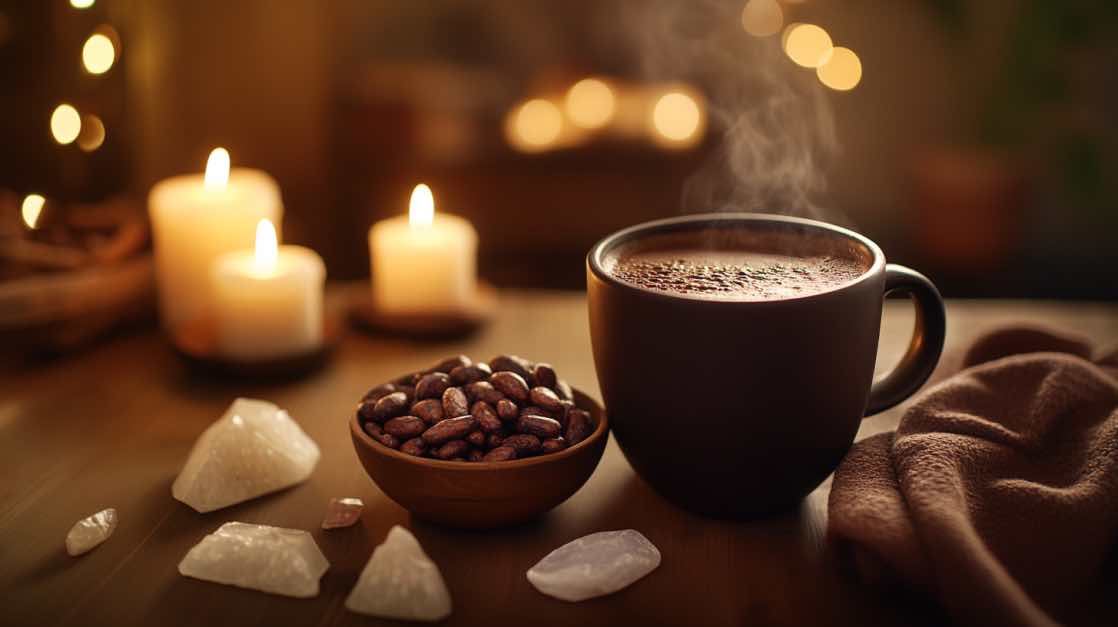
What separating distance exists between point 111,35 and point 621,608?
55.3 inches

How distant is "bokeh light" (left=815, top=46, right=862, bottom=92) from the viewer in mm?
3602

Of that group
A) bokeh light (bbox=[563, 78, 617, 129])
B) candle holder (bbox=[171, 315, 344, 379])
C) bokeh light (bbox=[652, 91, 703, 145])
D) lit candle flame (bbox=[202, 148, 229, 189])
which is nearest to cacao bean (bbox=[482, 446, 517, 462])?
candle holder (bbox=[171, 315, 344, 379])

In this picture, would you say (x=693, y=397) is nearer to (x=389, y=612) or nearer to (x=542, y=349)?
(x=389, y=612)

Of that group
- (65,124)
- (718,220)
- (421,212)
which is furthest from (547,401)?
(65,124)

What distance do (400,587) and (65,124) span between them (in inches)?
48.4

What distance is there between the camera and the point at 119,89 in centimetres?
177

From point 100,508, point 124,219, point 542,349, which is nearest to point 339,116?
point 124,219

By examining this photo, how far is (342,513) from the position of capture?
88 centimetres

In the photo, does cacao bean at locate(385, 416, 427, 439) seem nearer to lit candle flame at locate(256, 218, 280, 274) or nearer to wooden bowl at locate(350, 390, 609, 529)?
wooden bowl at locate(350, 390, 609, 529)

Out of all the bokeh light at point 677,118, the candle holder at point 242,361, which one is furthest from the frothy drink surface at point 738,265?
the bokeh light at point 677,118

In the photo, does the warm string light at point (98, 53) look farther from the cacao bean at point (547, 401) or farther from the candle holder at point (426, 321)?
the cacao bean at point (547, 401)

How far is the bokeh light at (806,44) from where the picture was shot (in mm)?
3521

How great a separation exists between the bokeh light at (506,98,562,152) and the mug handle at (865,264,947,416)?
93.8 inches

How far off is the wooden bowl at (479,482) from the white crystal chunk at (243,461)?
4.7 inches
